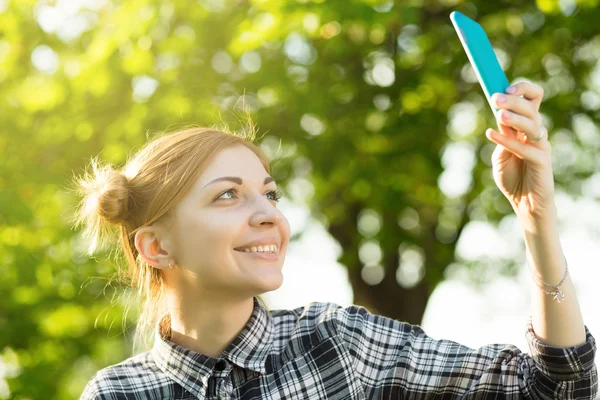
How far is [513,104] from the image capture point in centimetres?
219

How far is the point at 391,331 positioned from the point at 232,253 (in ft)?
2.05

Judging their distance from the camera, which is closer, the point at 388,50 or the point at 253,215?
the point at 253,215

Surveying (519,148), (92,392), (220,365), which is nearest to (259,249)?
(220,365)

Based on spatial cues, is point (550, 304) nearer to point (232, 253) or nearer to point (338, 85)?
point (232, 253)

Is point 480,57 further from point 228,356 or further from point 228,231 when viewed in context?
point 228,356

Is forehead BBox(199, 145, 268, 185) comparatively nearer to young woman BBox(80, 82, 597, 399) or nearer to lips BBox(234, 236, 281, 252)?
young woman BBox(80, 82, 597, 399)

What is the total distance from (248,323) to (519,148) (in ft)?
Result: 3.90

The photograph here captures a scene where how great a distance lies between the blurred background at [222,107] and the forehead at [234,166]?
3.22 metres

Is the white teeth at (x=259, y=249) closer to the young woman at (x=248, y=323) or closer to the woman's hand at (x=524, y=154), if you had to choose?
the young woman at (x=248, y=323)

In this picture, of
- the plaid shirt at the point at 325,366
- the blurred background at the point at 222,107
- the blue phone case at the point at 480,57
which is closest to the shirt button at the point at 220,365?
the plaid shirt at the point at 325,366

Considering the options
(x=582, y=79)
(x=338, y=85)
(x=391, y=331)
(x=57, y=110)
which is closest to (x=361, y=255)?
(x=338, y=85)

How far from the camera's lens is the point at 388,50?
7.50m

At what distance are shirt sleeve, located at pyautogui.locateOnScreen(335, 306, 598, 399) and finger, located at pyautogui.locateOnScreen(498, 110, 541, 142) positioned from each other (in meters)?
0.62

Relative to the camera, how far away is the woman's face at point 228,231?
2.77m
